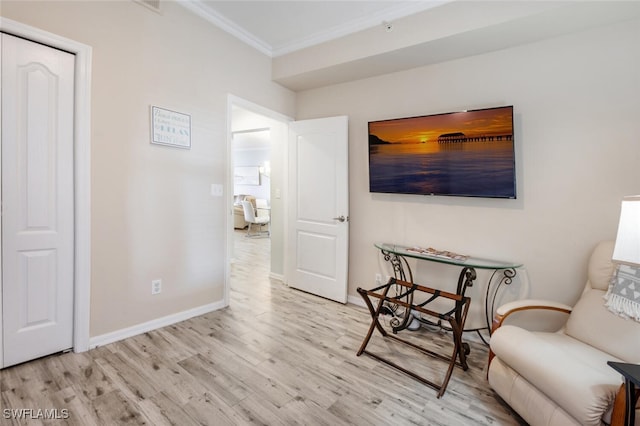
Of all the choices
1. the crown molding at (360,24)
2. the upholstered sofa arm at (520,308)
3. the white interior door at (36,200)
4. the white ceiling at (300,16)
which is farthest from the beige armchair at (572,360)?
the white interior door at (36,200)

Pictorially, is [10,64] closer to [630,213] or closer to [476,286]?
[630,213]

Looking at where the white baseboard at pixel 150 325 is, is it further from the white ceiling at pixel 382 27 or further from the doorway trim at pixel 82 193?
the white ceiling at pixel 382 27

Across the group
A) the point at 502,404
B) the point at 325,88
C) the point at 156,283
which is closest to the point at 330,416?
the point at 502,404

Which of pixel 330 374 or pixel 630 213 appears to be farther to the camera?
pixel 330 374

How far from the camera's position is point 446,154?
2684mm

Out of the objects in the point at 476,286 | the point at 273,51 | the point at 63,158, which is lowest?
the point at 476,286

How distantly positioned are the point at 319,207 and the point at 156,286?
6.00 feet

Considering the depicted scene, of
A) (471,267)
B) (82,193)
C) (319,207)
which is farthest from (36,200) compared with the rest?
(471,267)

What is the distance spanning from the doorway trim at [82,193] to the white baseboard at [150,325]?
9cm

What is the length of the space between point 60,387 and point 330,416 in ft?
5.38

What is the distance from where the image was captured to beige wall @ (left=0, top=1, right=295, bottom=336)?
7.30 ft

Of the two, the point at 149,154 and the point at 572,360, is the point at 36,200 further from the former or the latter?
the point at 572,360

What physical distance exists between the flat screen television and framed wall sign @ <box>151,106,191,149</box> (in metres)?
1.80

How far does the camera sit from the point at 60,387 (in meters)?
1.83
